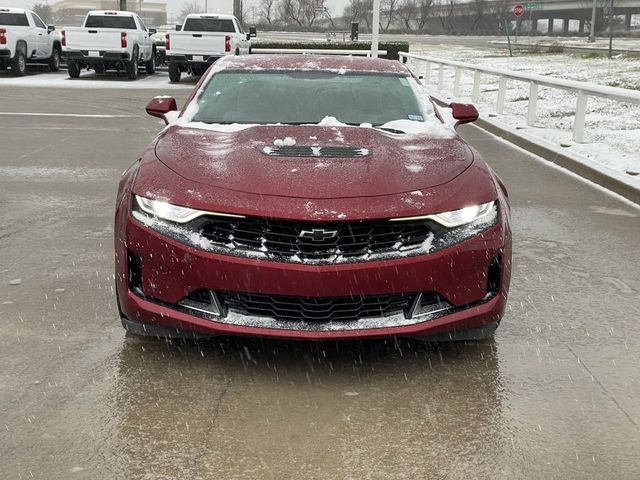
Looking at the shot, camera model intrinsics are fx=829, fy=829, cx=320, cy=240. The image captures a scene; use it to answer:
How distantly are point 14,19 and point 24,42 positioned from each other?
1.47 meters

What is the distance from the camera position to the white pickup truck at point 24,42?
2400 centimetres

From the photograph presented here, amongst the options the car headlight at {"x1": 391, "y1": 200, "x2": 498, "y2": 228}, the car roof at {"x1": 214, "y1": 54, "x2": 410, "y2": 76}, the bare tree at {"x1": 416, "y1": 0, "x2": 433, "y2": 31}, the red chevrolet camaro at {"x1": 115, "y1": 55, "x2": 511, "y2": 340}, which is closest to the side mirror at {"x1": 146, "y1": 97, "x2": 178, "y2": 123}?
the car roof at {"x1": 214, "y1": 54, "x2": 410, "y2": 76}

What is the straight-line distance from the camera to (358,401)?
11.8ft

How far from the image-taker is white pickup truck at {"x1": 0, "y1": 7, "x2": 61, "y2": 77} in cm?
2400

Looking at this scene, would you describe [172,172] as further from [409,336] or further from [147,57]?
[147,57]

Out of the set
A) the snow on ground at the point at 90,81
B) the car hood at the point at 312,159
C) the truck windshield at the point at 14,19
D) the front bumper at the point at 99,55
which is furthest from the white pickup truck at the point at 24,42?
the car hood at the point at 312,159

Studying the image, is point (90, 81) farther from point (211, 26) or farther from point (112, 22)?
point (211, 26)

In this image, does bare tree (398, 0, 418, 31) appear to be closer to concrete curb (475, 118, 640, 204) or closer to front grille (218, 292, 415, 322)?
concrete curb (475, 118, 640, 204)

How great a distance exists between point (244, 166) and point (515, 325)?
5.88ft

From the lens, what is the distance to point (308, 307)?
368 centimetres

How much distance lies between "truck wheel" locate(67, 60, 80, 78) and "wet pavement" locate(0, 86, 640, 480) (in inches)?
788

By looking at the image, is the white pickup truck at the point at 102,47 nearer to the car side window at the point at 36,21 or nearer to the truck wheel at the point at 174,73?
the truck wheel at the point at 174,73

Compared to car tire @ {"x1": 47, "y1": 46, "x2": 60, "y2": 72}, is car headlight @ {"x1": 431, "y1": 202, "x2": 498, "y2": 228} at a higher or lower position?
higher

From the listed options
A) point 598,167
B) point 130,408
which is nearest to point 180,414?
point 130,408
